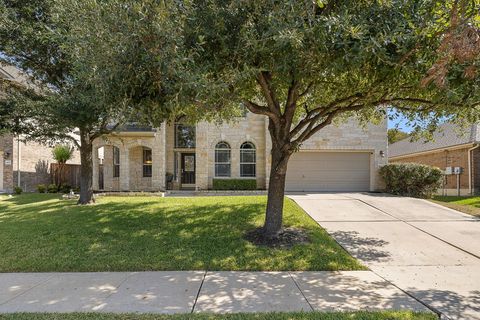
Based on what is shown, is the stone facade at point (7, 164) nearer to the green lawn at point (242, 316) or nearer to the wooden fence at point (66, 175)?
the wooden fence at point (66, 175)

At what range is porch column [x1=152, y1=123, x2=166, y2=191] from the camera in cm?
1695

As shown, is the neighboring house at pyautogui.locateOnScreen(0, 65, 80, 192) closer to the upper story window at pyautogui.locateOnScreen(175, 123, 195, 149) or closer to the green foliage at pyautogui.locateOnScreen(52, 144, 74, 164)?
the green foliage at pyautogui.locateOnScreen(52, 144, 74, 164)

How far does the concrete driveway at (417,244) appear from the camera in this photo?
4.71 meters

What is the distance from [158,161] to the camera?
55.8 ft

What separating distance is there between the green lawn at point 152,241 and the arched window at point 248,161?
677 centimetres

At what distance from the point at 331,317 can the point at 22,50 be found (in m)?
12.4

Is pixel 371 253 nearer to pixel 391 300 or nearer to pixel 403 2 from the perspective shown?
pixel 391 300

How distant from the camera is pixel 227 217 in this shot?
902 centimetres

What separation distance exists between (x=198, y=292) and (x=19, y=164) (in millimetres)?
18655

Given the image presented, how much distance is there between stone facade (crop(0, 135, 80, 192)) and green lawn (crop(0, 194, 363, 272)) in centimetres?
930

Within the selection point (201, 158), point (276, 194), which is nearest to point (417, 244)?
point (276, 194)

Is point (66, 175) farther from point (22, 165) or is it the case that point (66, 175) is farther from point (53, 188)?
point (22, 165)

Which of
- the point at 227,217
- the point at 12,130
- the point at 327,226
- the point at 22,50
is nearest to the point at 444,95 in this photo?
the point at 327,226

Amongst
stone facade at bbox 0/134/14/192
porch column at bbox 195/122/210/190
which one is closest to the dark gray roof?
porch column at bbox 195/122/210/190
